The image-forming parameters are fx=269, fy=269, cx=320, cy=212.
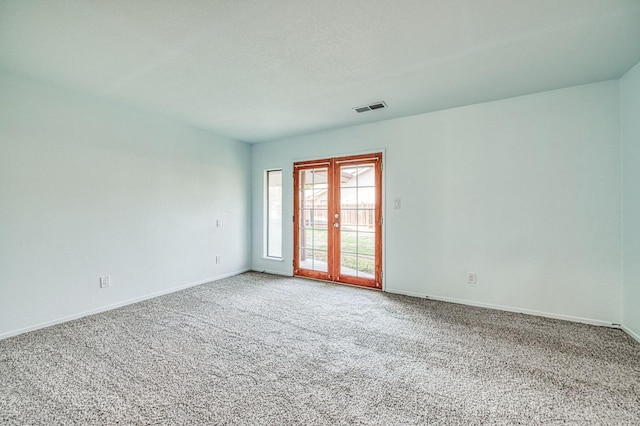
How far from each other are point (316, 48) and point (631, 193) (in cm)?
320

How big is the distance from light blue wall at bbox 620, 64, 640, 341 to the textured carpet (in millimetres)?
304

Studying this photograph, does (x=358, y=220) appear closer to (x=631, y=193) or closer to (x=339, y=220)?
(x=339, y=220)

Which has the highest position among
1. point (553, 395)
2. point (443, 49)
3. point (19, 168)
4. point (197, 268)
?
point (443, 49)

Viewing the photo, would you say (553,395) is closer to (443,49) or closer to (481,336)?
(481,336)

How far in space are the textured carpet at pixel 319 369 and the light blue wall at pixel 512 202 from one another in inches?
14.9

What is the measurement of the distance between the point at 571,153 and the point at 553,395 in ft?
8.04

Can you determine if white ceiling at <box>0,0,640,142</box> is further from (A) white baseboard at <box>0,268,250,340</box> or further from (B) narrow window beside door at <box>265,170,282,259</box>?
(A) white baseboard at <box>0,268,250,340</box>

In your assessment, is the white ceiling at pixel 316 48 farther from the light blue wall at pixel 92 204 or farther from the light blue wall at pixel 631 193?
the light blue wall at pixel 92 204

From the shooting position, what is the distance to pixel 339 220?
4.34 metres

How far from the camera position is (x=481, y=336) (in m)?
2.54

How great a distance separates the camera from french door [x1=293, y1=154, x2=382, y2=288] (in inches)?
160

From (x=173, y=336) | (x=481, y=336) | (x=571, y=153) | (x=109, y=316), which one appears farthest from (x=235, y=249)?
(x=571, y=153)

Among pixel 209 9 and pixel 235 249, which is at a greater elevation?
pixel 209 9

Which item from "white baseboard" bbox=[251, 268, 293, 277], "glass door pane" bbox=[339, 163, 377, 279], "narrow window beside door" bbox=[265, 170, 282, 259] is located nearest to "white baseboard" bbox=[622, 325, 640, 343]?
"glass door pane" bbox=[339, 163, 377, 279]
